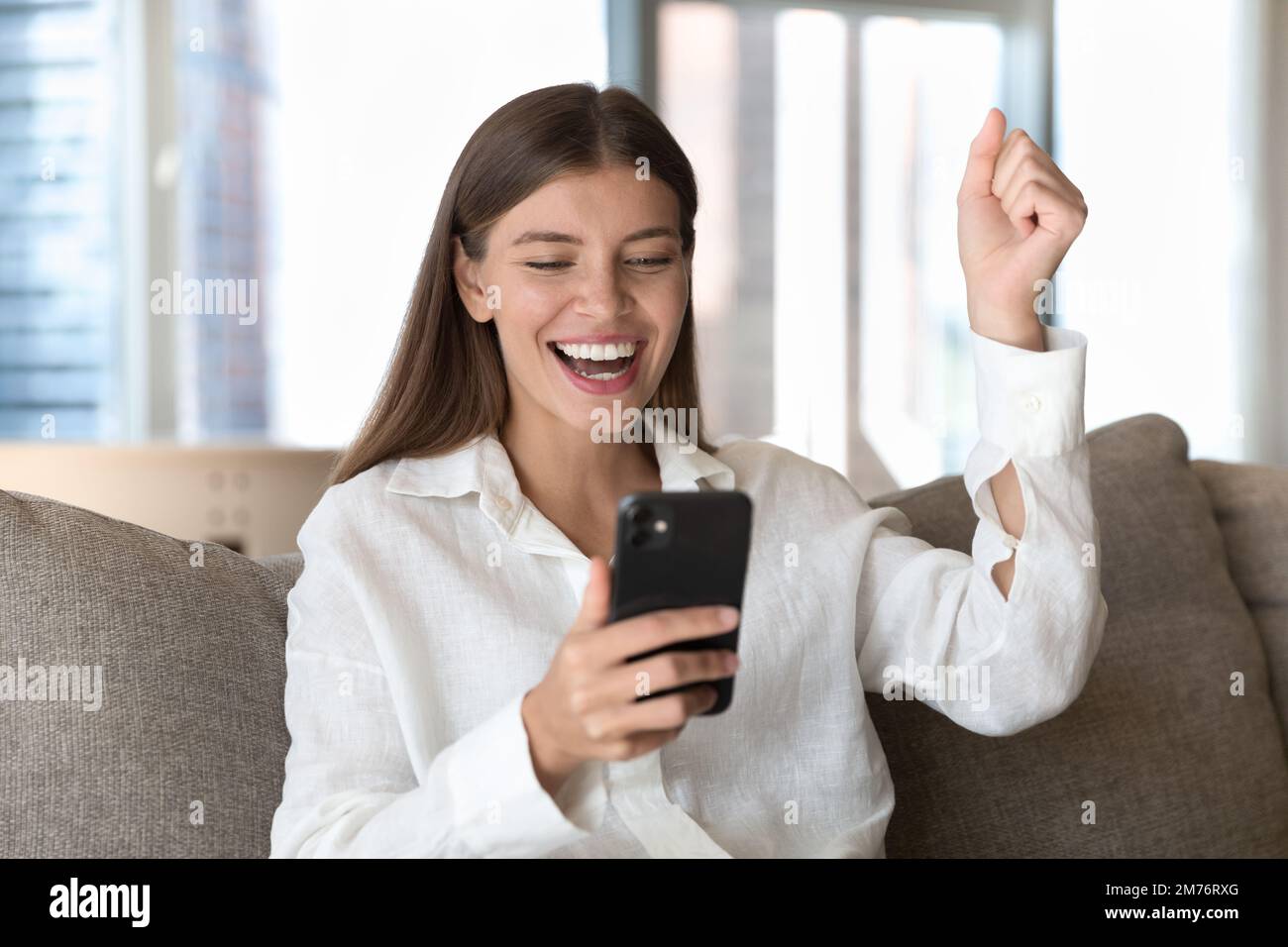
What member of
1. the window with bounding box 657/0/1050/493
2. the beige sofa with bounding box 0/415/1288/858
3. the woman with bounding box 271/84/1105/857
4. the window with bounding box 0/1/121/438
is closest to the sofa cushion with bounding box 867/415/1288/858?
the beige sofa with bounding box 0/415/1288/858

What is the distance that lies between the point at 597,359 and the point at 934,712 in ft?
1.67

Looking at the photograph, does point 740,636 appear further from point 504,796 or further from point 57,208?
point 57,208

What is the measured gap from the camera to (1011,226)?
3.51 ft

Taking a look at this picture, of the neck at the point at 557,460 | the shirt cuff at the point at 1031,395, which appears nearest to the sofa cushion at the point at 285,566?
the neck at the point at 557,460

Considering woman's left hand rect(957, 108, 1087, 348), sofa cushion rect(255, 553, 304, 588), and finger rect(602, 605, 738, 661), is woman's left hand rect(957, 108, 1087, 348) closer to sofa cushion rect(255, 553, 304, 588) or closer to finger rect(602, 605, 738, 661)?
finger rect(602, 605, 738, 661)

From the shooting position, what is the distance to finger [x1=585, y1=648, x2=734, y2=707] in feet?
2.56

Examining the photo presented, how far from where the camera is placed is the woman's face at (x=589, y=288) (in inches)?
45.8

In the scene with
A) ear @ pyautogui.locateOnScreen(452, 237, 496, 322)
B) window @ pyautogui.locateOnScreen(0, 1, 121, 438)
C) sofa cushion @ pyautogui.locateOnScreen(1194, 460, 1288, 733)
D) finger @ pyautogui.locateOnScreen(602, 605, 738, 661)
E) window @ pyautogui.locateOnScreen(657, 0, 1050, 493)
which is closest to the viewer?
finger @ pyautogui.locateOnScreen(602, 605, 738, 661)

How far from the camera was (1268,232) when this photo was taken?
169 inches

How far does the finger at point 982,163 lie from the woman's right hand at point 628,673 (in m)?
0.47

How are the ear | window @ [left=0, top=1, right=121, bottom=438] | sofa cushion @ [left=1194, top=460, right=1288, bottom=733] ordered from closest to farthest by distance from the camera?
the ear, sofa cushion @ [left=1194, top=460, right=1288, bottom=733], window @ [left=0, top=1, right=121, bottom=438]

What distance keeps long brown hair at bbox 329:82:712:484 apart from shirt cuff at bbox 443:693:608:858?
16.9 inches
